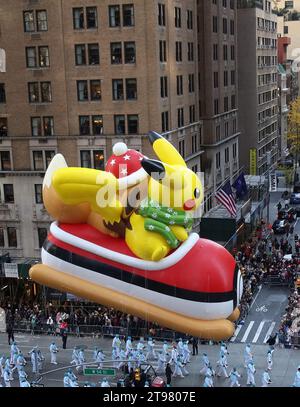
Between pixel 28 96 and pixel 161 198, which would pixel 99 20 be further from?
pixel 161 198

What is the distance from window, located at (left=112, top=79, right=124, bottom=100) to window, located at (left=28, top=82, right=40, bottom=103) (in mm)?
5126

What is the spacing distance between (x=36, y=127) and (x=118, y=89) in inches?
240

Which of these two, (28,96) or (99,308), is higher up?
(28,96)

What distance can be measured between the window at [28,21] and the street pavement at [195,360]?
62.5 ft

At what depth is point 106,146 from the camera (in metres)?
42.6

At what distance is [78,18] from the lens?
41.8 m

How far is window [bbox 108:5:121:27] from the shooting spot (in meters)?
41.2

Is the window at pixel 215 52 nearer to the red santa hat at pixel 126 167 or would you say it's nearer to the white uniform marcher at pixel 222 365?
the white uniform marcher at pixel 222 365

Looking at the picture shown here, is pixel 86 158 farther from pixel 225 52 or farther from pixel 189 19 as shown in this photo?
pixel 225 52

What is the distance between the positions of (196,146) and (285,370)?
2477 cm

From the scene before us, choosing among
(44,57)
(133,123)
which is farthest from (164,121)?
(44,57)

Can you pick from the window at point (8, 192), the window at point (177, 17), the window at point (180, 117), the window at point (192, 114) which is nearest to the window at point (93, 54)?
the window at point (177, 17)

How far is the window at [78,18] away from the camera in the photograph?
41.6 meters
